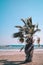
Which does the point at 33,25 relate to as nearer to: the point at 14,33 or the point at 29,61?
the point at 14,33

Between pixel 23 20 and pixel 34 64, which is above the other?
pixel 23 20

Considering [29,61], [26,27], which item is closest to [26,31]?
[26,27]

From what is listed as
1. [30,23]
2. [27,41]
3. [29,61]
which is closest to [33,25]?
[30,23]

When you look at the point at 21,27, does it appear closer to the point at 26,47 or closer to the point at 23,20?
the point at 23,20

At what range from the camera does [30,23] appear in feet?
69.4

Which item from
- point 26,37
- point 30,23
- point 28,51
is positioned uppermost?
point 30,23

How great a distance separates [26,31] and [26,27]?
16.6 inches

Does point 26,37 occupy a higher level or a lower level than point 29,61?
higher

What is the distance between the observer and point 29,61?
21344 mm

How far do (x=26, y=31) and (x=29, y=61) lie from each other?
3226 mm

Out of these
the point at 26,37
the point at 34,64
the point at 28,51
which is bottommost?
the point at 34,64

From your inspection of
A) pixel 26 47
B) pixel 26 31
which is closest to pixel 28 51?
pixel 26 47

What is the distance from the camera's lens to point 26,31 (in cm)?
2109

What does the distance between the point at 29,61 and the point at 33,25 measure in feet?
12.7
